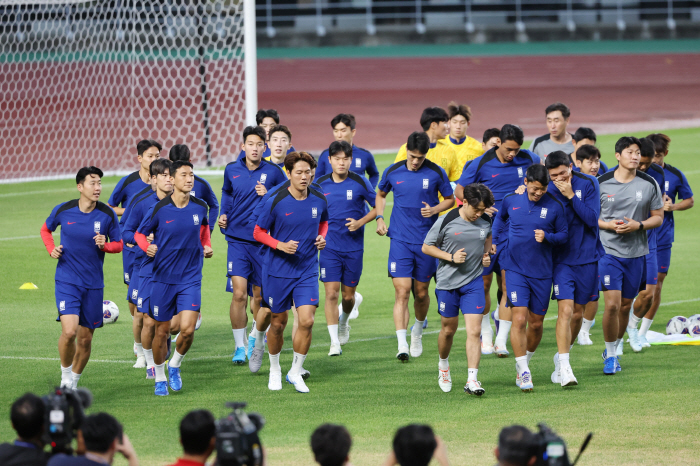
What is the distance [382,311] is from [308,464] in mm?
6685

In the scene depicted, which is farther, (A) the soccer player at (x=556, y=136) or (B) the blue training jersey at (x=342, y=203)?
(A) the soccer player at (x=556, y=136)

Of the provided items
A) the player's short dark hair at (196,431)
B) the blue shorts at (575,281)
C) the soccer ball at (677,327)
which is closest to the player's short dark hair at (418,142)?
the blue shorts at (575,281)

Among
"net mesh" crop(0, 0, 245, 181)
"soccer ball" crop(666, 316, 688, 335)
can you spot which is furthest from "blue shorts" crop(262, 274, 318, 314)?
"net mesh" crop(0, 0, 245, 181)

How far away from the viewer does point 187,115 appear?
27.0 metres

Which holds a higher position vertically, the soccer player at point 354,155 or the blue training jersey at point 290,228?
the soccer player at point 354,155

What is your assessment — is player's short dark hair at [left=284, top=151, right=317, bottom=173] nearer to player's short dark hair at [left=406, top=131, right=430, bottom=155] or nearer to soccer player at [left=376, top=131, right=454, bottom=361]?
player's short dark hair at [left=406, top=131, right=430, bottom=155]

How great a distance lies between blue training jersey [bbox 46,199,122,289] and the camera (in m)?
9.08

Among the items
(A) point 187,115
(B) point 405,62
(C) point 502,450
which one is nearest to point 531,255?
(C) point 502,450

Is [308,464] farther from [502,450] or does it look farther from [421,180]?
[421,180]

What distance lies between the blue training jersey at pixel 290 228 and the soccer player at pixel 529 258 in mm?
1816

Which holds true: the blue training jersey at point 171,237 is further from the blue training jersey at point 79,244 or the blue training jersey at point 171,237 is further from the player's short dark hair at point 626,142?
the player's short dark hair at point 626,142

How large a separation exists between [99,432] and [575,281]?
225 inches

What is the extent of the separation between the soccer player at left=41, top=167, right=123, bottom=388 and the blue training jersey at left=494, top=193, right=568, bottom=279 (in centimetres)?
359

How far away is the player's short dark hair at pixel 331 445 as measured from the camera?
4621 mm
